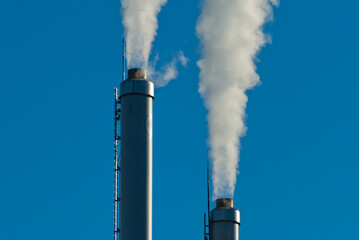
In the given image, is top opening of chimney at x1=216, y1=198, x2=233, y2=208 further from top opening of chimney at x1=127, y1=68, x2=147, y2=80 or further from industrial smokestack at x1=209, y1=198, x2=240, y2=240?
top opening of chimney at x1=127, y1=68, x2=147, y2=80

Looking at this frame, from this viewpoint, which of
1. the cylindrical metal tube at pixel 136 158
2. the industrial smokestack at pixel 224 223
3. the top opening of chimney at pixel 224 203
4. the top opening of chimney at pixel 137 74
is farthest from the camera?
the top opening of chimney at pixel 224 203

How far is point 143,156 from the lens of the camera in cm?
4656

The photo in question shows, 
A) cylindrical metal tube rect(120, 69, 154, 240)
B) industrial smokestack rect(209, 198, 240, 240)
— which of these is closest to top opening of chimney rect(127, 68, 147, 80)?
cylindrical metal tube rect(120, 69, 154, 240)

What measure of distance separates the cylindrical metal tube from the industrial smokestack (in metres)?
8.85

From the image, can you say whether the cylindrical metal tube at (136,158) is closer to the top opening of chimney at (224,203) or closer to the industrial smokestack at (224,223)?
the industrial smokestack at (224,223)

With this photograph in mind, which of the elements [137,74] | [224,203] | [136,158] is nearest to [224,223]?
[224,203]

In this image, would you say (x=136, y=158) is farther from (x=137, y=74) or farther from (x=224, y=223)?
(x=224, y=223)

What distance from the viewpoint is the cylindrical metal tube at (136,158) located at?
1795 inches

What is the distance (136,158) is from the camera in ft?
152

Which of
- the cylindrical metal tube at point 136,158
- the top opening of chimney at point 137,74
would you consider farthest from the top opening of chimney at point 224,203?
the top opening of chimney at point 137,74

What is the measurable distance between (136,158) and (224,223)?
975cm

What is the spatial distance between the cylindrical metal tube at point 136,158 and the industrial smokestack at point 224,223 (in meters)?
8.85

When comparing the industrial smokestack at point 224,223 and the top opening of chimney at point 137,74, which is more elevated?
the top opening of chimney at point 137,74

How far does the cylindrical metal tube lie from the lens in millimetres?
45594
